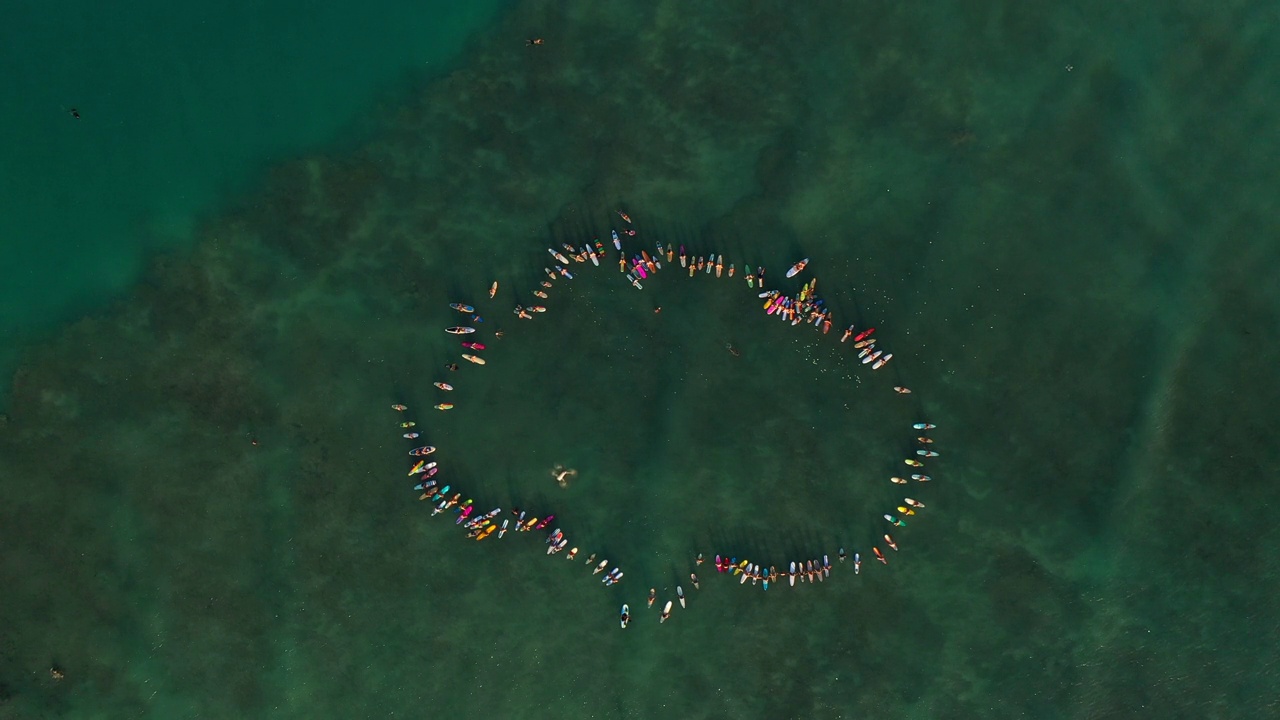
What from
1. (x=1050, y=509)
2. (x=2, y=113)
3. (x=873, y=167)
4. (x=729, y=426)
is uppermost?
(x=873, y=167)

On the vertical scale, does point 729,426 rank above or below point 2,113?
above

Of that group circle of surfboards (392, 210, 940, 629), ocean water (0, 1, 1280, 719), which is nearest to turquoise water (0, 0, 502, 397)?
ocean water (0, 1, 1280, 719)

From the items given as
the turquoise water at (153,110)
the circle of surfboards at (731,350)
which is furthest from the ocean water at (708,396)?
the turquoise water at (153,110)

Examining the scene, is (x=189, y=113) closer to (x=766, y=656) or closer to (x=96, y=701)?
(x=96, y=701)

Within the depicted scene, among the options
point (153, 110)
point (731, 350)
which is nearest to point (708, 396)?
point (731, 350)

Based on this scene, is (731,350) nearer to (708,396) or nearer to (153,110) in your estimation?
(708,396)

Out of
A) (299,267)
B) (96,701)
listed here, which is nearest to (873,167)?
(299,267)
